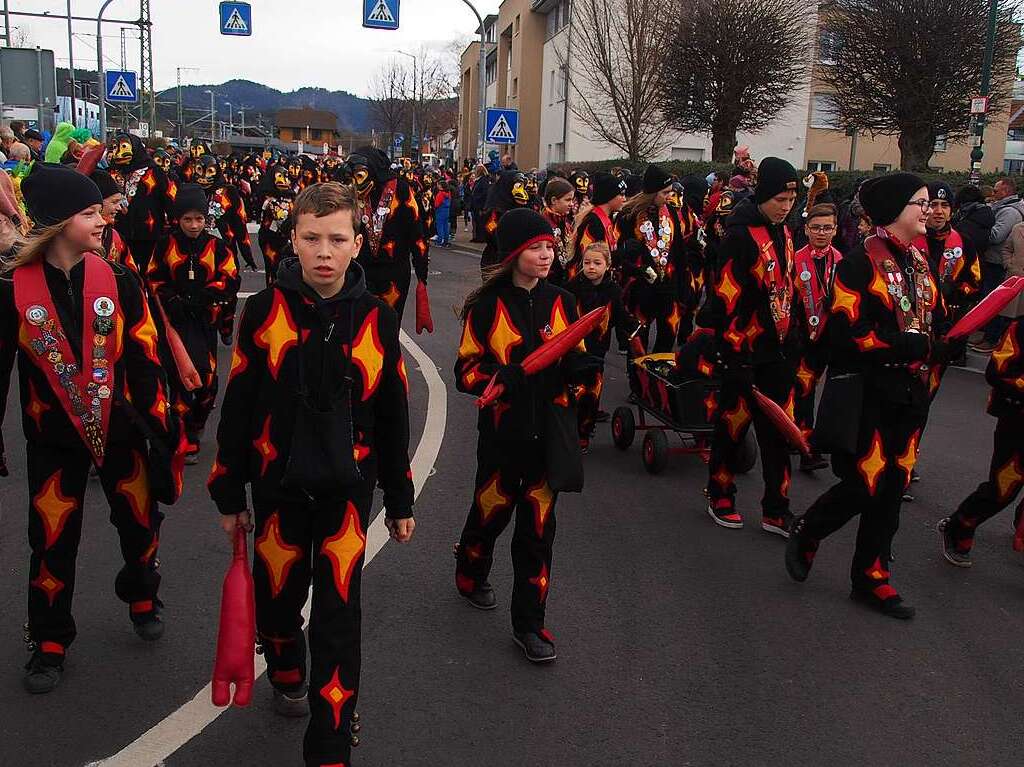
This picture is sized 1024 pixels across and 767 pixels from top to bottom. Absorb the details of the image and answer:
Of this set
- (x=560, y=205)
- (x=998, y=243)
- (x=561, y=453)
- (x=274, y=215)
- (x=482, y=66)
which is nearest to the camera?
(x=561, y=453)

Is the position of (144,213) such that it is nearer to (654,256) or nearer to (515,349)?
(654,256)

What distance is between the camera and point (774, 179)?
5812 millimetres

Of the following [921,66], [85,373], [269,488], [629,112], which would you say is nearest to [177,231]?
[85,373]

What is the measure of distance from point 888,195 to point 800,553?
1854 millimetres

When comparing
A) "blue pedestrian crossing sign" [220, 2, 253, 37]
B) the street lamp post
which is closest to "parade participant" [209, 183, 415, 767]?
the street lamp post

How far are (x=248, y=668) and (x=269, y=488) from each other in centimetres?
58

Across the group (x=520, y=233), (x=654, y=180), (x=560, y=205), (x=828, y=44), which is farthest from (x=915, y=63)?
(x=520, y=233)

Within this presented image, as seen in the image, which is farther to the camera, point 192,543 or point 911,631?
point 192,543

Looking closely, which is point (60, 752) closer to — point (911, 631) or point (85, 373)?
point (85, 373)

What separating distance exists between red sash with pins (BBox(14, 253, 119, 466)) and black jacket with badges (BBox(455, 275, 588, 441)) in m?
1.42

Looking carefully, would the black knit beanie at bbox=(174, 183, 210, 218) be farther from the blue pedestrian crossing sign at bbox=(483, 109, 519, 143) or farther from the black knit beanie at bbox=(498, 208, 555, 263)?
the blue pedestrian crossing sign at bbox=(483, 109, 519, 143)

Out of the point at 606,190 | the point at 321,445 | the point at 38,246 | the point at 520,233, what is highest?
the point at 606,190

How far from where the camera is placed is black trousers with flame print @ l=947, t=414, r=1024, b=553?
5586 millimetres

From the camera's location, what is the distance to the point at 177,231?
753cm
